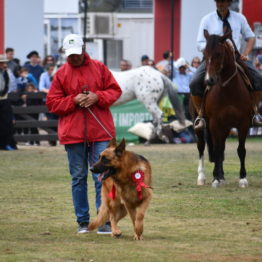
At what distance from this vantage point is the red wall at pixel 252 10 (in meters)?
29.2

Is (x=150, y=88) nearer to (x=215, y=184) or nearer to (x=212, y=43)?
(x=215, y=184)

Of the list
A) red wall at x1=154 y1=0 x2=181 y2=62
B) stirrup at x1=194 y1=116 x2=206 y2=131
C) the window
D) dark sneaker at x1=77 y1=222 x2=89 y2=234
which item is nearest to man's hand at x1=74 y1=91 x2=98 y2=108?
dark sneaker at x1=77 y1=222 x2=89 y2=234

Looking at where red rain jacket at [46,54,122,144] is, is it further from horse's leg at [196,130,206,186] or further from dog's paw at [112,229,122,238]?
horse's leg at [196,130,206,186]

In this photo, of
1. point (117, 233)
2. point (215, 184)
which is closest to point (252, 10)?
point (215, 184)

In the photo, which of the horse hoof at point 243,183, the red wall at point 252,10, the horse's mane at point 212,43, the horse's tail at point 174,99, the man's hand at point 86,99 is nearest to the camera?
the man's hand at point 86,99

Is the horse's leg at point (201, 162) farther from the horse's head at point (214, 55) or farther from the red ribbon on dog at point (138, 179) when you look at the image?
the red ribbon on dog at point (138, 179)

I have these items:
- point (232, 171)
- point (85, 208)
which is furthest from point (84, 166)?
point (232, 171)

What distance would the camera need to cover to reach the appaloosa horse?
2516cm

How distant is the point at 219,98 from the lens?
14.9 m

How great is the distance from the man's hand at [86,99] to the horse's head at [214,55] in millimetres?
4235

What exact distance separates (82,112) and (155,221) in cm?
176

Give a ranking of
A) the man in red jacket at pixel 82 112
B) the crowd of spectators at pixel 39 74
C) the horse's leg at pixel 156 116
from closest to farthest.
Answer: the man in red jacket at pixel 82 112
the horse's leg at pixel 156 116
the crowd of spectators at pixel 39 74

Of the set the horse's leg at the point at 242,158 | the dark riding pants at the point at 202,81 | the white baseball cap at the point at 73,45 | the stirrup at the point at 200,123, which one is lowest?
the horse's leg at the point at 242,158

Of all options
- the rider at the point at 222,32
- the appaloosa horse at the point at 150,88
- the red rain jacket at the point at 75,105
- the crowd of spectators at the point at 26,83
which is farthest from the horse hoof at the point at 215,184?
the crowd of spectators at the point at 26,83
